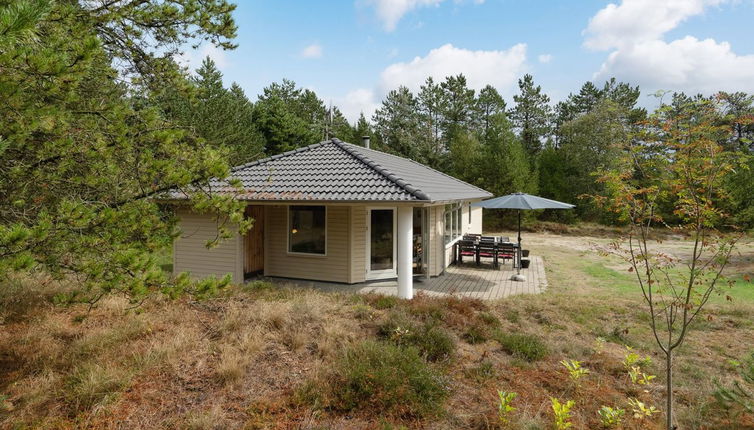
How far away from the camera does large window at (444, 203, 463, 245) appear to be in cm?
1316

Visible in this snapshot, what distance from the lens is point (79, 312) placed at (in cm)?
619

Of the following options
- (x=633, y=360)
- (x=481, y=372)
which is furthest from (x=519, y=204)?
(x=481, y=372)

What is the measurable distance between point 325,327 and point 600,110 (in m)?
31.3

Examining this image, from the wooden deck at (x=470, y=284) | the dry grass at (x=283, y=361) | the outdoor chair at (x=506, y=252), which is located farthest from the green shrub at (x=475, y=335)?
the outdoor chair at (x=506, y=252)

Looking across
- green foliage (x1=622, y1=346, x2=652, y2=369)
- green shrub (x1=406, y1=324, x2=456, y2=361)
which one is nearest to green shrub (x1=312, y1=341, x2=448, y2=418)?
green shrub (x1=406, y1=324, x2=456, y2=361)

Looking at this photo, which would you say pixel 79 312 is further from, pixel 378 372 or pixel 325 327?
pixel 378 372

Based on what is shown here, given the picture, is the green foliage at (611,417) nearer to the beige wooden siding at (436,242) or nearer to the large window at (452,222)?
the beige wooden siding at (436,242)

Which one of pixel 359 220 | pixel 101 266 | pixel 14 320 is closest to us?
pixel 101 266

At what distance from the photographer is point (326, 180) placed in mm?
9750

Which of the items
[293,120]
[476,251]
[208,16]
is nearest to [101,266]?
[208,16]

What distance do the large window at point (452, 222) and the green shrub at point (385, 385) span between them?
8.54m

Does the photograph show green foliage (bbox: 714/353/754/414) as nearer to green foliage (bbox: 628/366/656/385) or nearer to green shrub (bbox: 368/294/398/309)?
green foliage (bbox: 628/366/656/385)

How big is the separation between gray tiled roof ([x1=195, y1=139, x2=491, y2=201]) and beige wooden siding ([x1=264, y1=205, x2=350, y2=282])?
2.54 feet

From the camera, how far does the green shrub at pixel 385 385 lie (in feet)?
12.5
